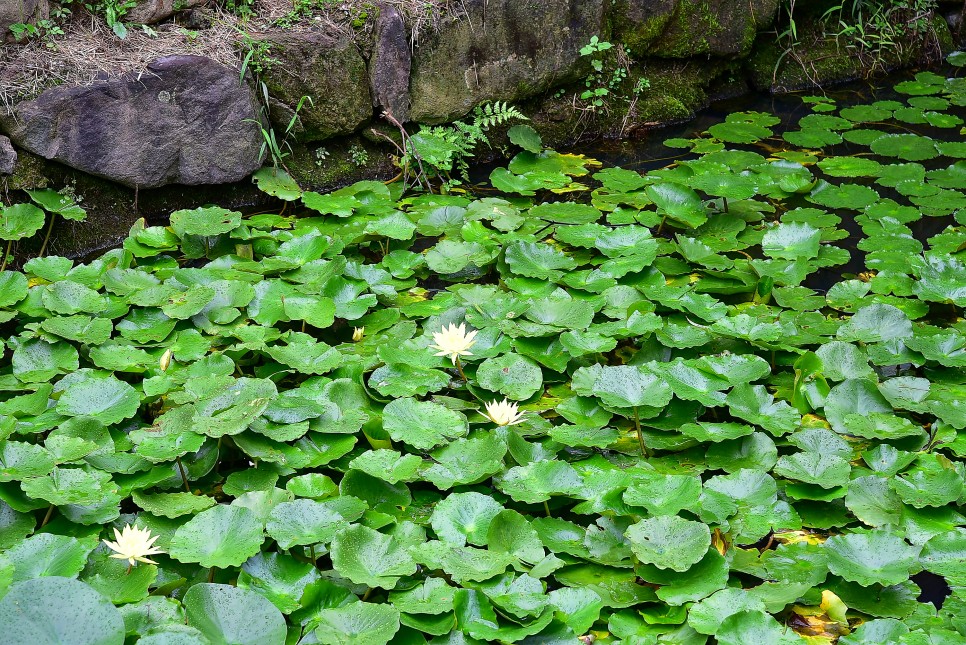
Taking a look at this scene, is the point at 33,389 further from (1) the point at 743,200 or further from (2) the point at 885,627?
(1) the point at 743,200

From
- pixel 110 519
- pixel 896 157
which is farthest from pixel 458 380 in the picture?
pixel 896 157

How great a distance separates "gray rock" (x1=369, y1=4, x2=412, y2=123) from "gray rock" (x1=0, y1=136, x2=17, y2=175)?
150 centimetres

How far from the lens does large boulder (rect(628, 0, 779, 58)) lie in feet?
15.5

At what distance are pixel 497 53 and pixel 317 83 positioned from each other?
0.90 metres

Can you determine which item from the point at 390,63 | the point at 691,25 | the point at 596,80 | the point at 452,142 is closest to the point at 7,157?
the point at 390,63

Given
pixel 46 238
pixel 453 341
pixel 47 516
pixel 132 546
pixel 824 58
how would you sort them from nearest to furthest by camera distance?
pixel 132 546
pixel 47 516
pixel 453 341
pixel 46 238
pixel 824 58

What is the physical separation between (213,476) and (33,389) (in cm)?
67

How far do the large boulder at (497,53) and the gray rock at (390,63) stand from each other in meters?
0.06

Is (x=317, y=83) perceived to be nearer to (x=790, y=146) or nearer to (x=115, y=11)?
(x=115, y=11)

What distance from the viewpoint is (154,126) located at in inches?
141

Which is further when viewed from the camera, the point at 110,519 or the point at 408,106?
the point at 408,106

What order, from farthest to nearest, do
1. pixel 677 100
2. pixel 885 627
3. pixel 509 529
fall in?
1. pixel 677 100
2. pixel 509 529
3. pixel 885 627

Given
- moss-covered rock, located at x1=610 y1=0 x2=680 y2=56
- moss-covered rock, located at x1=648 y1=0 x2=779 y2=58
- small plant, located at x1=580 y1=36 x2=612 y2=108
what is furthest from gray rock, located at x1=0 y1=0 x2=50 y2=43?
moss-covered rock, located at x1=648 y1=0 x2=779 y2=58

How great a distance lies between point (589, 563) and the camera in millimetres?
2137
